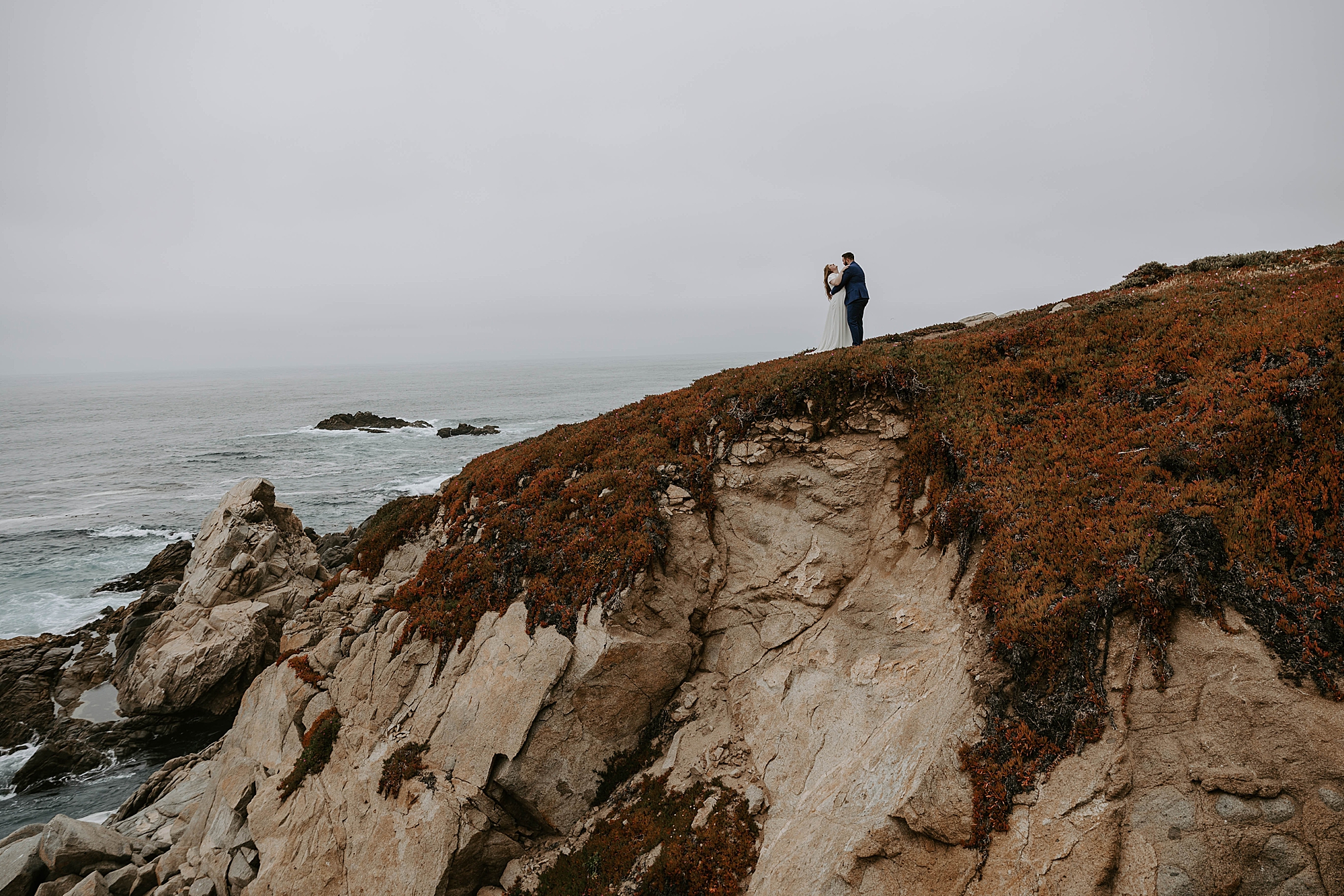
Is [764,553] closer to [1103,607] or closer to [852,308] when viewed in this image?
[1103,607]

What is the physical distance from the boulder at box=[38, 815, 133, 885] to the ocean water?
6.32m

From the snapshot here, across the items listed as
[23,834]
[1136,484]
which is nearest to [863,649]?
[1136,484]

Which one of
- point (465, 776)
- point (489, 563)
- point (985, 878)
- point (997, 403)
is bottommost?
point (465, 776)

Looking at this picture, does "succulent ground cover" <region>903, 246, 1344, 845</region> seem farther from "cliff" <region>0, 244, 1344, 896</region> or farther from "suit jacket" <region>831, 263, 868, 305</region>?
"suit jacket" <region>831, 263, 868, 305</region>

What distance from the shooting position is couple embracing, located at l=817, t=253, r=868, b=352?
778 inches

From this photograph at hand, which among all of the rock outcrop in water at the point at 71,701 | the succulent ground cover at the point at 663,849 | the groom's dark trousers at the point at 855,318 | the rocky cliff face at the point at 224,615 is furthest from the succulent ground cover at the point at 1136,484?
the rock outcrop in water at the point at 71,701

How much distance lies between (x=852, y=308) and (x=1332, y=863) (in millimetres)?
16755

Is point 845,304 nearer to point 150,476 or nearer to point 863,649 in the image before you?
point 863,649

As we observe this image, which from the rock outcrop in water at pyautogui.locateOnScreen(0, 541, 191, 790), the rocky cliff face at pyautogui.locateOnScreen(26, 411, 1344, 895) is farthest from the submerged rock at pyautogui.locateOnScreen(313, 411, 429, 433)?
the rocky cliff face at pyautogui.locateOnScreen(26, 411, 1344, 895)

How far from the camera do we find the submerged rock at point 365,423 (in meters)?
91.4

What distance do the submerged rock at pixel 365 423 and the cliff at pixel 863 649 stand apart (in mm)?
78878

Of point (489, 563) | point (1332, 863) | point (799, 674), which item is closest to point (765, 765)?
point (799, 674)

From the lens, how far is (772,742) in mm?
11883

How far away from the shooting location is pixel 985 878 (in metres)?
7.78
